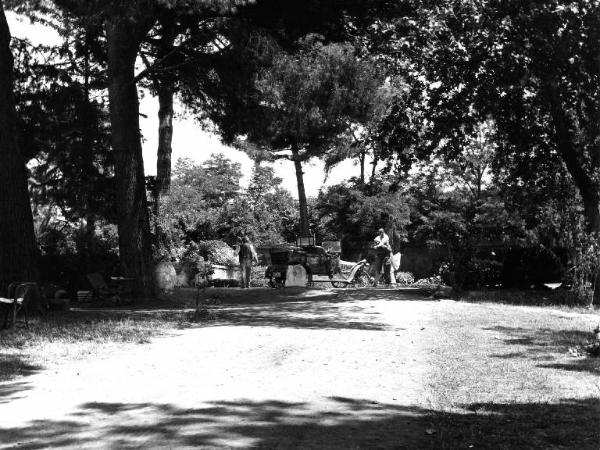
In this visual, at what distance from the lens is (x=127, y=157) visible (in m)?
16.8

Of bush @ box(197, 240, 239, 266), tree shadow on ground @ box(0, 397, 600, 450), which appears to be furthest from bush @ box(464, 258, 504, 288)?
tree shadow on ground @ box(0, 397, 600, 450)

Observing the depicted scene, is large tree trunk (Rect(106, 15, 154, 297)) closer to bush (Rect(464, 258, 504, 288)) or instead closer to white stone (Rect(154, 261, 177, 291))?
white stone (Rect(154, 261, 177, 291))

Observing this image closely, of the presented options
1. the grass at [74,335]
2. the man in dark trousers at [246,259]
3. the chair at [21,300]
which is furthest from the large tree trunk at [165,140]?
the chair at [21,300]

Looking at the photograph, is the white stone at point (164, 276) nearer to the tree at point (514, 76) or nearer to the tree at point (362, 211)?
the tree at point (514, 76)

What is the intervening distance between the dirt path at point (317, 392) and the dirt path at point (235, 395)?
0.06 feet

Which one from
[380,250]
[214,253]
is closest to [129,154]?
[380,250]

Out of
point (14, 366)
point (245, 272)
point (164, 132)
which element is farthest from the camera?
point (245, 272)

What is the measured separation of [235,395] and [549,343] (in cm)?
560

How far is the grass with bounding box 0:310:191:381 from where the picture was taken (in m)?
9.07

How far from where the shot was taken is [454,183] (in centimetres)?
4659

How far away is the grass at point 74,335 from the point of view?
29.8ft

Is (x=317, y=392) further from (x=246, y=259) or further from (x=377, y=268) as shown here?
(x=246, y=259)

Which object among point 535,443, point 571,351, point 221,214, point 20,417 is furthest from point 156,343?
point 221,214

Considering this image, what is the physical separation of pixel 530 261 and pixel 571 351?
12.8 metres
